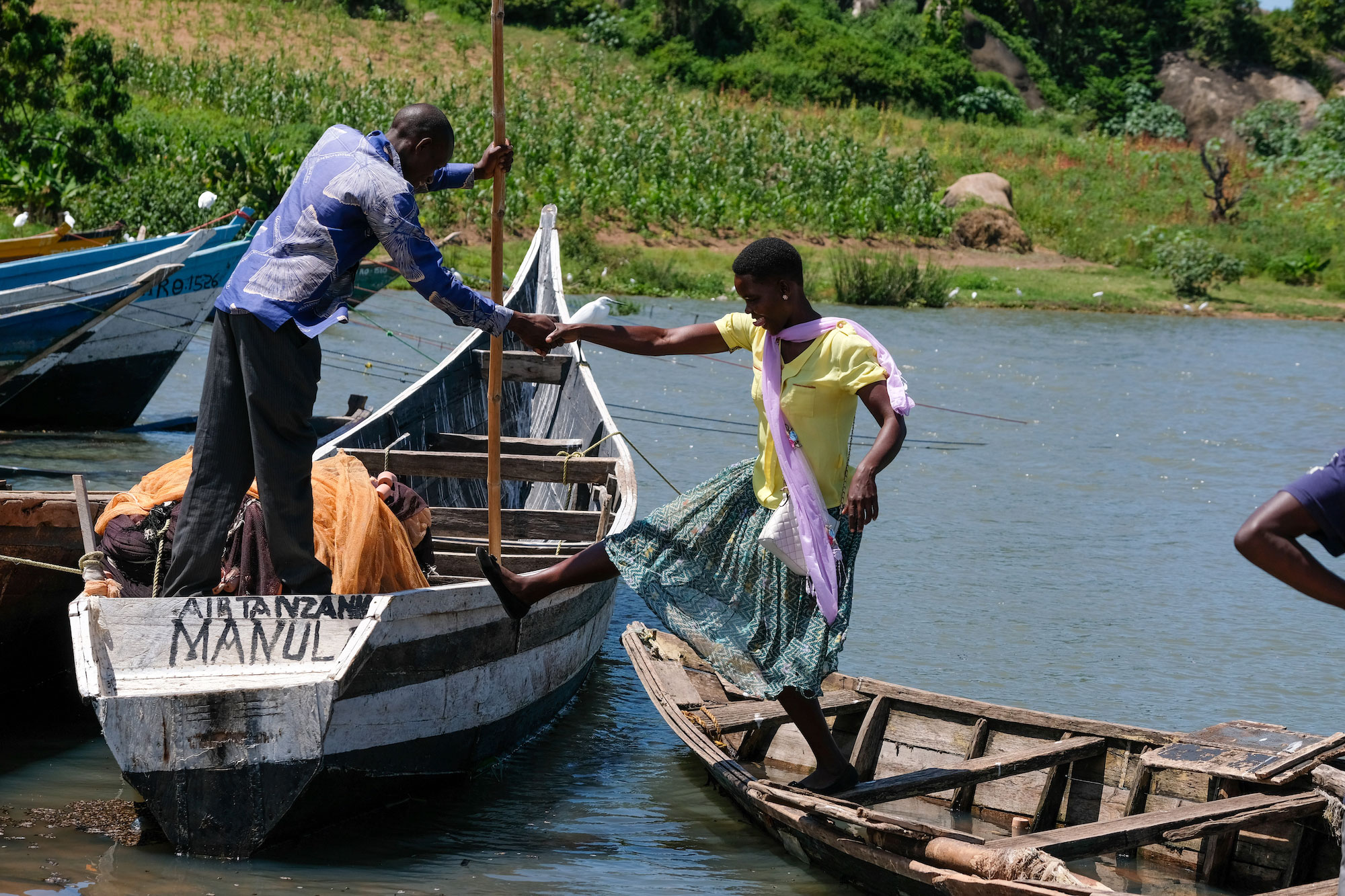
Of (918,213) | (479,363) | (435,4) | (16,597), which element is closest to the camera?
(16,597)

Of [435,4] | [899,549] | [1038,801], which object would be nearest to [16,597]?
[1038,801]

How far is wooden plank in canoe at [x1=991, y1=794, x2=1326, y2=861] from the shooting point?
Answer: 11.8 feet

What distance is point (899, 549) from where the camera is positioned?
861cm

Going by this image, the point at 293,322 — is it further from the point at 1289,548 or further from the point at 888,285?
the point at 888,285

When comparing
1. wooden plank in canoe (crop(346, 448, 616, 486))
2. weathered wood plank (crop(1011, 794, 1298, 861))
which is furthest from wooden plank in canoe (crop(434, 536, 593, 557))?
weathered wood plank (crop(1011, 794, 1298, 861))

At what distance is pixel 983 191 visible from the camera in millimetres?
27359

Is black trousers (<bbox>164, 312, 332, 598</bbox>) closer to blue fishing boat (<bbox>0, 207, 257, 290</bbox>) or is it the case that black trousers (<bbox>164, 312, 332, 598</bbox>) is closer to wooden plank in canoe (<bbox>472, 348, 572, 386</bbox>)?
wooden plank in canoe (<bbox>472, 348, 572, 386</bbox>)

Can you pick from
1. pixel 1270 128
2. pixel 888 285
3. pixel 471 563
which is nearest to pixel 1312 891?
pixel 471 563

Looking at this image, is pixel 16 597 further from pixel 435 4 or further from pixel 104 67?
pixel 435 4

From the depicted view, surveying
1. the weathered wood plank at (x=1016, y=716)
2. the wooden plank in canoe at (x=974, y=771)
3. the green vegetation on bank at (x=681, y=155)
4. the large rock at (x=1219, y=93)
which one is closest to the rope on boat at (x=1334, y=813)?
the weathered wood plank at (x=1016, y=716)

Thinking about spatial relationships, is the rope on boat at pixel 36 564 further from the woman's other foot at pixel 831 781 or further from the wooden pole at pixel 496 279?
the woman's other foot at pixel 831 781

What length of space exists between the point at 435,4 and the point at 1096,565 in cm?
3324

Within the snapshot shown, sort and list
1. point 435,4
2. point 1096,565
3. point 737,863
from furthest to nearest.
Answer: point 435,4 < point 1096,565 < point 737,863

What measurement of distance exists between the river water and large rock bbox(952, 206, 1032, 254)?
8261 mm
